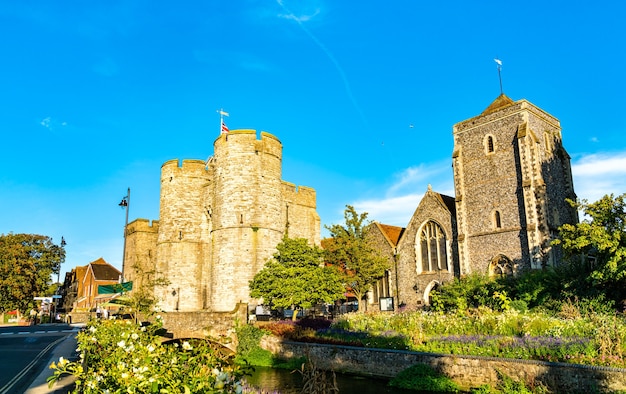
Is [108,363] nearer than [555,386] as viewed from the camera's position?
A: Yes

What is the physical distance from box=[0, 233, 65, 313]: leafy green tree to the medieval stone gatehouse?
37.4 meters

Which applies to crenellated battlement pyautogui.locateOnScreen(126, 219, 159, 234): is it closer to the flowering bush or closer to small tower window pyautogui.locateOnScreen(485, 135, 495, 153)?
small tower window pyautogui.locateOnScreen(485, 135, 495, 153)

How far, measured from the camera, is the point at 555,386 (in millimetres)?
11375

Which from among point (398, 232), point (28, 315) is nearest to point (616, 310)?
point (398, 232)

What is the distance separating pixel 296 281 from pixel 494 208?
1307 cm

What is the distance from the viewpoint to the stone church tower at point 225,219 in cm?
3111

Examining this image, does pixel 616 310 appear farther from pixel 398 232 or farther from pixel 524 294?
pixel 398 232

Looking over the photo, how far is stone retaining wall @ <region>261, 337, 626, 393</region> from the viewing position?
10.6 metres

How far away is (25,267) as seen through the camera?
4884cm

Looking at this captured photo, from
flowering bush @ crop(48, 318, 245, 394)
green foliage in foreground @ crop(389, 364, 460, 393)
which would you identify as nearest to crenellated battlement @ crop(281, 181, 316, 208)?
green foliage in foreground @ crop(389, 364, 460, 393)

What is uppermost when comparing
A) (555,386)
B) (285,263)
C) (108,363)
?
(285,263)

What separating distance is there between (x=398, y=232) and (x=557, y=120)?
1402 centimetres

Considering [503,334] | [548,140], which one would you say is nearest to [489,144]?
[548,140]

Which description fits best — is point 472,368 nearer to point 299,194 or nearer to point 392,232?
point 392,232
